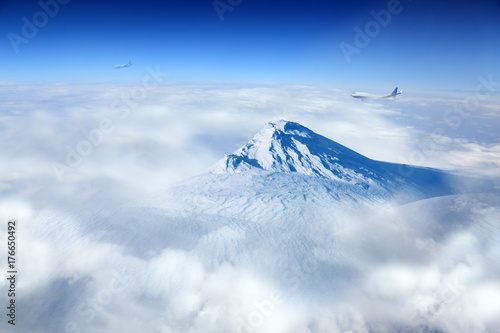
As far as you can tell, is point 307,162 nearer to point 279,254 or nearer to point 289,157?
point 289,157

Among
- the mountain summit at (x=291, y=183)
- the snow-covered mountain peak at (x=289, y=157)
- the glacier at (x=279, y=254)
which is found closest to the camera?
the glacier at (x=279, y=254)

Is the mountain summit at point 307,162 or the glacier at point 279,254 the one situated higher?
the mountain summit at point 307,162

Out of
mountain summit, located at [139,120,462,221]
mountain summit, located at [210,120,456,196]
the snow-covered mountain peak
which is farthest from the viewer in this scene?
the snow-covered mountain peak

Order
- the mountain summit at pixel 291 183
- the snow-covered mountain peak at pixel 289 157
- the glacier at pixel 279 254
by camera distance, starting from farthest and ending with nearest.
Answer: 1. the snow-covered mountain peak at pixel 289 157
2. the mountain summit at pixel 291 183
3. the glacier at pixel 279 254

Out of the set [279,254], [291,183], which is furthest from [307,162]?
[279,254]

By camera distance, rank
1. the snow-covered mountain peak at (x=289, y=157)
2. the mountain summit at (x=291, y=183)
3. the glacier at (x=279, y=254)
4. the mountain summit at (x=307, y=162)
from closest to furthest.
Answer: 1. the glacier at (x=279, y=254)
2. the mountain summit at (x=291, y=183)
3. the mountain summit at (x=307, y=162)
4. the snow-covered mountain peak at (x=289, y=157)

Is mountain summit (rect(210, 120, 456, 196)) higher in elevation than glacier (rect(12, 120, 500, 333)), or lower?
higher

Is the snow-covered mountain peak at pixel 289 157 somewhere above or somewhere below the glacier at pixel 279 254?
above

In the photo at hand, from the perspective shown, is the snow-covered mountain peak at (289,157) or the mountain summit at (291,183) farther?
the snow-covered mountain peak at (289,157)

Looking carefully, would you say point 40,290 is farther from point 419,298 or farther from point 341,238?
point 419,298

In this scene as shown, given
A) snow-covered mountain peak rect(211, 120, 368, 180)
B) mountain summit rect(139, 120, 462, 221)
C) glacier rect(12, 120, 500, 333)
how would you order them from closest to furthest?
glacier rect(12, 120, 500, 333) → mountain summit rect(139, 120, 462, 221) → snow-covered mountain peak rect(211, 120, 368, 180)

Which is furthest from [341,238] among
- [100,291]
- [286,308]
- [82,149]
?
[82,149]

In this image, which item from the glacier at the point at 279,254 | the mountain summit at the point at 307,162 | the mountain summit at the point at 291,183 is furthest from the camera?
the mountain summit at the point at 307,162
